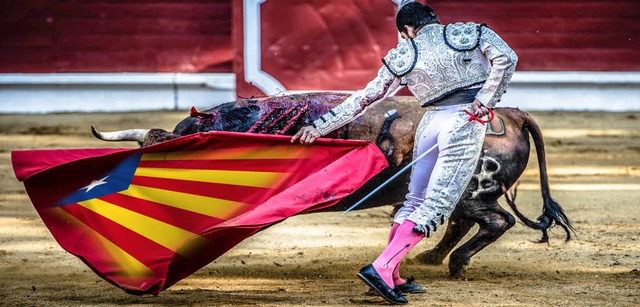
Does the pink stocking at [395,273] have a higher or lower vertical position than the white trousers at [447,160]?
lower

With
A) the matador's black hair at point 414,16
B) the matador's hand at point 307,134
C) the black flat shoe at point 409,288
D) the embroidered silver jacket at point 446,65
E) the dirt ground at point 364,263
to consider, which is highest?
the matador's black hair at point 414,16

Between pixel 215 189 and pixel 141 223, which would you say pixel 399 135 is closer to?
pixel 215 189

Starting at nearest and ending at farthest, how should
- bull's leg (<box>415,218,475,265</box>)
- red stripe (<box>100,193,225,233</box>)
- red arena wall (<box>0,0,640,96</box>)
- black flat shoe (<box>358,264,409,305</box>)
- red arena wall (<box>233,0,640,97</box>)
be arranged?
black flat shoe (<box>358,264,409,305</box>)
red stripe (<box>100,193,225,233</box>)
bull's leg (<box>415,218,475,265</box>)
red arena wall (<box>233,0,640,97</box>)
red arena wall (<box>0,0,640,96</box>)

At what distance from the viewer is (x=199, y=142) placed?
479cm

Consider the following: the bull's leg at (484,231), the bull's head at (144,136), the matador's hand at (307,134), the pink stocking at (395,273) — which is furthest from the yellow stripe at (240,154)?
the bull's leg at (484,231)

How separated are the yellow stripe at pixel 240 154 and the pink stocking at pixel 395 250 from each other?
0.53 metres

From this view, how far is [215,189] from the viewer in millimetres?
4797

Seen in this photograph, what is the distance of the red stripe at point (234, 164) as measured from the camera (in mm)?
4801

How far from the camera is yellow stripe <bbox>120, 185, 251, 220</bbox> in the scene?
475cm

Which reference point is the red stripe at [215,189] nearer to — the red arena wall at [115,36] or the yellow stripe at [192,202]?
the yellow stripe at [192,202]

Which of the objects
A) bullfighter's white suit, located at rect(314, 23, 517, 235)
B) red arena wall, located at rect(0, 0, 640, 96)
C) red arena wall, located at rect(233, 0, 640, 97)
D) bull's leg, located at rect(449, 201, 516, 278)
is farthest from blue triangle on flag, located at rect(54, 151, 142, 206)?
red arena wall, located at rect(0, 0, 640, 96)

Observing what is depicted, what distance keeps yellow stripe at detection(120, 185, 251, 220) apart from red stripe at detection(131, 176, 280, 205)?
0.02 metres

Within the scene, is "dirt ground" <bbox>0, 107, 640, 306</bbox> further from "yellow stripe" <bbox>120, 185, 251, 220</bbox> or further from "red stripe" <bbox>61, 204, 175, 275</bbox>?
"yellow stripe" <bbox>120, 185, 251, 220</bbox>

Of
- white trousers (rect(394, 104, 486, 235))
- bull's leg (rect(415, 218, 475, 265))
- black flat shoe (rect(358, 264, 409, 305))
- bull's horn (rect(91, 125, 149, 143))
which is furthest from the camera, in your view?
bull's leg (rect(415, 218, 475, 265))
